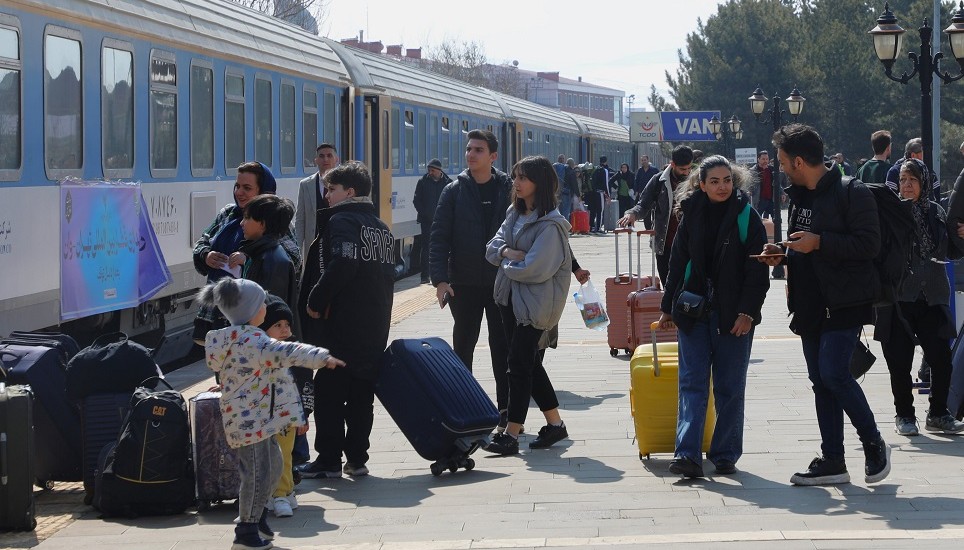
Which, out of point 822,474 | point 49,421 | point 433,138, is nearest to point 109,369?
point 49,421

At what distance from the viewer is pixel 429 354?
8.21m

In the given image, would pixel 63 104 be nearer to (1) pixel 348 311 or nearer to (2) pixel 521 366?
(1) pixel 348 311

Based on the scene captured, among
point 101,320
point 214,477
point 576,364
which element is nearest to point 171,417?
point 214,477

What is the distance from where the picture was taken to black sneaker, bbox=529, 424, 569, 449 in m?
8.77

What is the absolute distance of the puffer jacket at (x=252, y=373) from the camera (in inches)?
254

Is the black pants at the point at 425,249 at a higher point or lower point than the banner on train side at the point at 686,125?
lower

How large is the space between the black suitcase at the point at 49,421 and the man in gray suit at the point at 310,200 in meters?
3.88

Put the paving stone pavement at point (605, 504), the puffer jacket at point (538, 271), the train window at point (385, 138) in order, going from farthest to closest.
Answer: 1. the train window at point (385, 138)
2. the puffer jacket at point (538, 271)
3. the paving stone pavement at point (605, 504)

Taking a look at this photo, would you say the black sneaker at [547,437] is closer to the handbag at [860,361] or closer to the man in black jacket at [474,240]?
the man in black jacket at [474,240]

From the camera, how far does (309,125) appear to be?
18.4 m

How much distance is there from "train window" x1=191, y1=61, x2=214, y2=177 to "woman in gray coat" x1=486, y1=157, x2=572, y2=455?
552 centimetres

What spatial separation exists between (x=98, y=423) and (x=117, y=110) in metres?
4.71

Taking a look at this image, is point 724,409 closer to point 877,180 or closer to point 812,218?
point 812,218

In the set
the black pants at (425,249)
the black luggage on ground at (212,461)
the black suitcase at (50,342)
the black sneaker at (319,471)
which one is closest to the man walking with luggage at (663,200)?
the black sneaker at (319,471)
